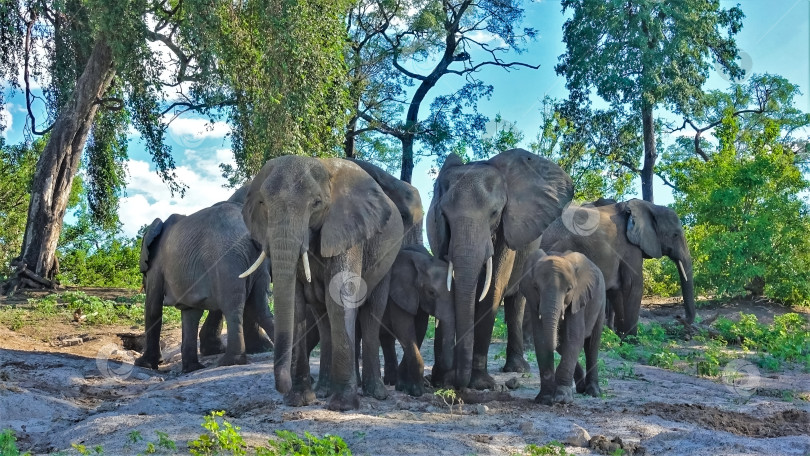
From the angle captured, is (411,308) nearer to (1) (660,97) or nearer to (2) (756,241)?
(2) (756,241)

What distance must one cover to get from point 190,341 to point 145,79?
10.8 metres

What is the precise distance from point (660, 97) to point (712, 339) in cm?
1274

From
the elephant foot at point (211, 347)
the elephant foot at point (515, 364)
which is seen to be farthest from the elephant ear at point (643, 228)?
the elephant foot at point (211, 347)

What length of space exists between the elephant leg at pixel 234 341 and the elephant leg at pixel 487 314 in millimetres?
2929

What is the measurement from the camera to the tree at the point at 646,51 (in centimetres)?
2562

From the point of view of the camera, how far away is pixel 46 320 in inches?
631

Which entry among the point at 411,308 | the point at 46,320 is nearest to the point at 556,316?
the point at 411,308

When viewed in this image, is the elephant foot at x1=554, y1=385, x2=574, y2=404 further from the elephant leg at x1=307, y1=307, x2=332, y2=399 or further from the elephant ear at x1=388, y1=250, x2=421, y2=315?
the elephant leg at x1=307, y1=307, x2=332, y2=399

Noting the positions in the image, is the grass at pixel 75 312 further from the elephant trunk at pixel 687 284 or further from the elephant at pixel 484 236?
the elephant trunk at pixel 687 284

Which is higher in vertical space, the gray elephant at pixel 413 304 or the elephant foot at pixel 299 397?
the gray elephant at pixel 413 304

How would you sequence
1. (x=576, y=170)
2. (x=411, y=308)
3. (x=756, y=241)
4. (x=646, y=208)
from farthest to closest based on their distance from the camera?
(x=576, y=170) < (x=756, y=241) < (x=646, y=208) < (x=411, y=308)

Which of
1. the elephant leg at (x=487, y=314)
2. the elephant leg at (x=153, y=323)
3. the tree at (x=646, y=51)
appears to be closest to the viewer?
the elephant leg at (x=487, y=314)

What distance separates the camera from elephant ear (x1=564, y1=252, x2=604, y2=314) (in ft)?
27.0

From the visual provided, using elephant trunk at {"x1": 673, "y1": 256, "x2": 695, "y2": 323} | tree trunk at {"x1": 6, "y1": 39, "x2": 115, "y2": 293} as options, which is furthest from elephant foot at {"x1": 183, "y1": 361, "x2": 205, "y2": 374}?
tree trunk at {"x1": 6, "y1": 39, "x2": 115, "y2": 293}
